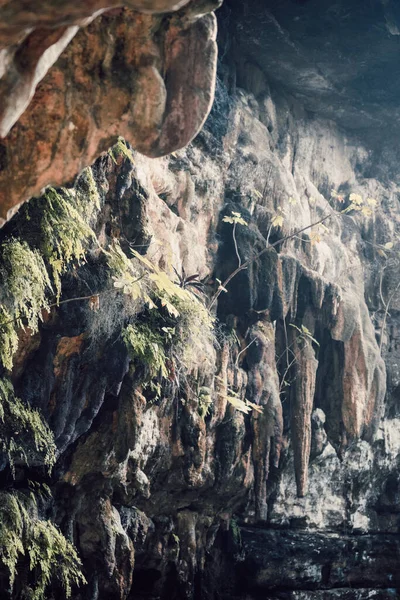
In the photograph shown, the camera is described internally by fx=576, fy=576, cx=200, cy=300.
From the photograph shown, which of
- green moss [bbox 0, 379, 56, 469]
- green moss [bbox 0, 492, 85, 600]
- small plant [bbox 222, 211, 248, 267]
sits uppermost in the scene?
small plant [bbox 222, 211, 248, 267]

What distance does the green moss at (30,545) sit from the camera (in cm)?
488

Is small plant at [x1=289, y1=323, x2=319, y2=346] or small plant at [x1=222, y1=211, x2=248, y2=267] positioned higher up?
small plant at [x1=222, y1=211, x2=248, y2=267]

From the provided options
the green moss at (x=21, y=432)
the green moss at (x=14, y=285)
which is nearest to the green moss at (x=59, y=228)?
the green moss at (x=14, y=285)

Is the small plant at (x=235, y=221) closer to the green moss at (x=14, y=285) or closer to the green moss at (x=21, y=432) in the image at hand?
the green moss at (x=21, y=432)

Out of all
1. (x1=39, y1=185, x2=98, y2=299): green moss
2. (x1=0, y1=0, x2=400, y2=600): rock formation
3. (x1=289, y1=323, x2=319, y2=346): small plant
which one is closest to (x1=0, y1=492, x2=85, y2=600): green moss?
(x1=0, y1=0, x2=400, y2=600): rock formation

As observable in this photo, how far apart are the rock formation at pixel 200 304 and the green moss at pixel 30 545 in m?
0.03

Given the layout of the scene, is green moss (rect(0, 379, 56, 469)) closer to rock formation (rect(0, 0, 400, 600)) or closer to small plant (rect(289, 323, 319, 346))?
rock formation (rect(0, 0, 400, 600))

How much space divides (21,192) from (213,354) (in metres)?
5.34

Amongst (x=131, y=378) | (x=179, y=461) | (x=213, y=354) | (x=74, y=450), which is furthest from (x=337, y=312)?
(x=74, y=450)

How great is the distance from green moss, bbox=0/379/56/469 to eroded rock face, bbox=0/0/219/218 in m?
2.37

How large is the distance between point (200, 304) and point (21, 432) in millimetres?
2465

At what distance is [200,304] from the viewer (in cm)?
675

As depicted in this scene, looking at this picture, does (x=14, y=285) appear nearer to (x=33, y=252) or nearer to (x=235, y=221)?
A: (x=33, y=252)

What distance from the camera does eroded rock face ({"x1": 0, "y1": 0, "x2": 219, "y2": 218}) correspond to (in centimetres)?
314
